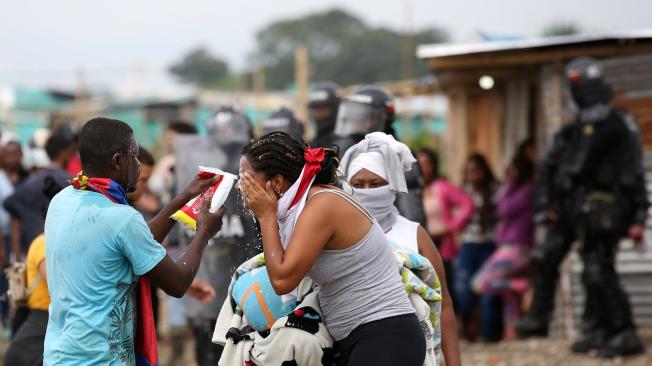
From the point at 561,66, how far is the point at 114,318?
7466 millimetres

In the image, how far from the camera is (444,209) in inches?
436

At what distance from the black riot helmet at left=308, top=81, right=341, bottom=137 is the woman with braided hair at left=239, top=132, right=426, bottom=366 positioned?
422 cm

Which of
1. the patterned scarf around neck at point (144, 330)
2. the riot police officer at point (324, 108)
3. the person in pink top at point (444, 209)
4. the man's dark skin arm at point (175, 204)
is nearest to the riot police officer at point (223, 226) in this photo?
the riot police officer at point (324, 108)

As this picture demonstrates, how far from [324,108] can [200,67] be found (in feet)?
236

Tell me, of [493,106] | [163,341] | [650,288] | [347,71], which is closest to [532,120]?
[493,106]

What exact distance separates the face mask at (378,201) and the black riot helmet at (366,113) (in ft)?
6.48

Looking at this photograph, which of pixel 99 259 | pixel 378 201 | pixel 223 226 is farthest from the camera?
pixel 223 226

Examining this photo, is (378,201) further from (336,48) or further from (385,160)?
(336,48)

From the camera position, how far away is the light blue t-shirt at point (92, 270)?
13.2ft

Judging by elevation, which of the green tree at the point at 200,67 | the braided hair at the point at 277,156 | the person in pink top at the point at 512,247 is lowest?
the green tree at the point at 200,67

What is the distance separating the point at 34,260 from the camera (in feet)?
17.6

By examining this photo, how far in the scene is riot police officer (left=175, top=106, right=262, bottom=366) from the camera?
6.65m

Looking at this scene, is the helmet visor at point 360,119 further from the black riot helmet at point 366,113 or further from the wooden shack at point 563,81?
the wooden shack at point 563,81

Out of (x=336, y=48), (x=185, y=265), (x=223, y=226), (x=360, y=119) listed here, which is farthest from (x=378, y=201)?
(x=336, y=48)
